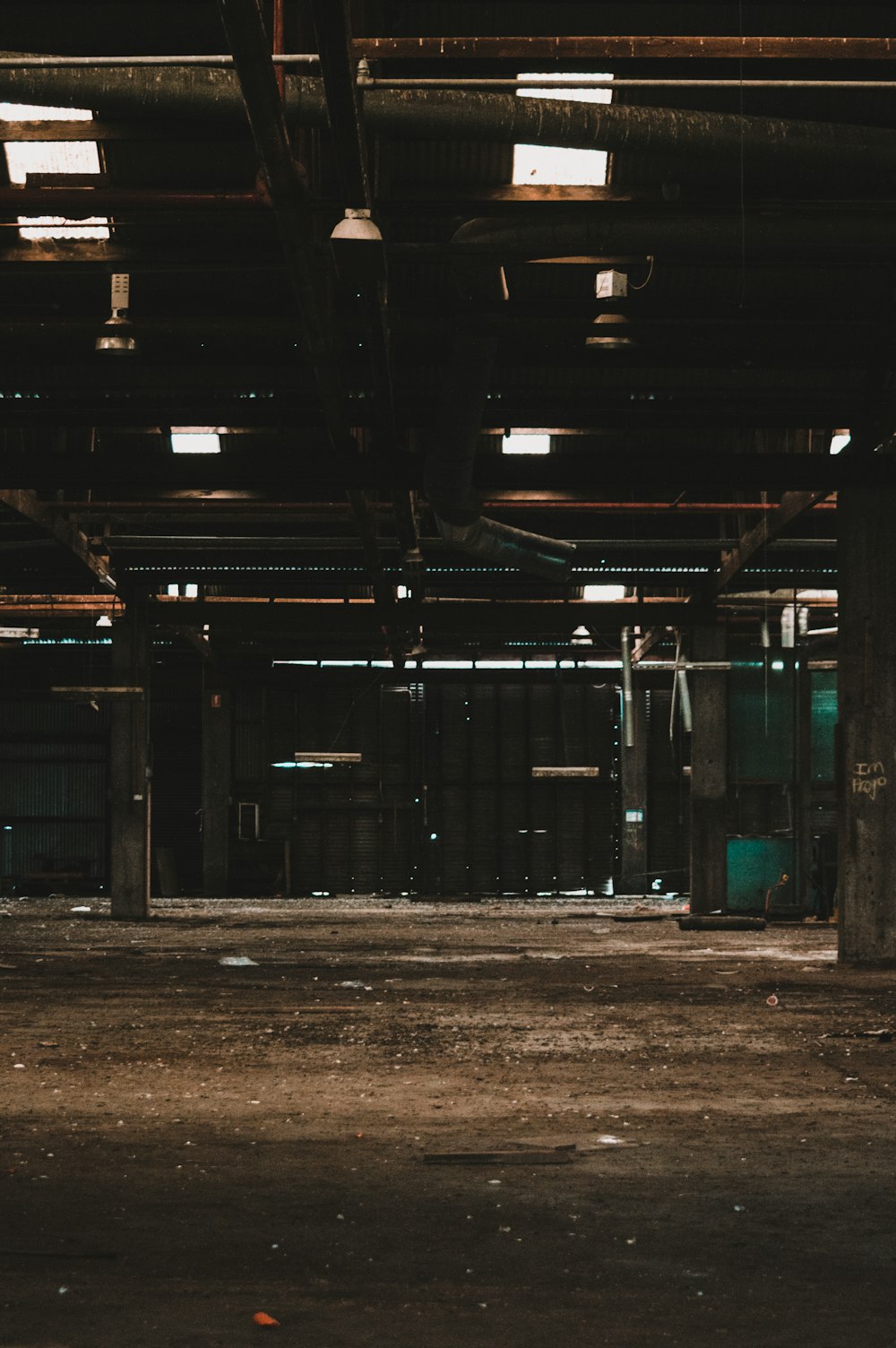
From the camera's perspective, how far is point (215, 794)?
31.2 m

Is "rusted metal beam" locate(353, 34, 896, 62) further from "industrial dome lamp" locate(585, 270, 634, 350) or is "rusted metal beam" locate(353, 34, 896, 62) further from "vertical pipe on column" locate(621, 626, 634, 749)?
"vertical pipe on column" locate(621, 626, 634, 749)

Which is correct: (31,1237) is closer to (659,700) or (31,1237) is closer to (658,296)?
(658,296)

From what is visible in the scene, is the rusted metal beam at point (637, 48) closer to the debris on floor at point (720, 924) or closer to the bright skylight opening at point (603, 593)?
the debris on floor at point (720, 924)

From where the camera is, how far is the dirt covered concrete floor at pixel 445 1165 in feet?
14.0

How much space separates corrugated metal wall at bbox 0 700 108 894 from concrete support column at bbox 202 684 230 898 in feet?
8.53

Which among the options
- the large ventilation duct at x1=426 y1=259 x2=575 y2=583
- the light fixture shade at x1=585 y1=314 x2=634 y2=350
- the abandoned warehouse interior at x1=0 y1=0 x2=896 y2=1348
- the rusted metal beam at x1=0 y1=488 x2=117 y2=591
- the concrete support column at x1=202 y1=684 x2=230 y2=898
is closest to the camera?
the abandoned warehouse interior at x1=0 y1=0 x2=896 y2=1348

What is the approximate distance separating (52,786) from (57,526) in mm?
15666

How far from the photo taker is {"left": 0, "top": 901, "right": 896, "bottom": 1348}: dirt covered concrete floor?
4273 millimetres

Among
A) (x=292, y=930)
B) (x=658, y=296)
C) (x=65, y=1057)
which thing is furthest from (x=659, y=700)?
(x=65, y=1057)

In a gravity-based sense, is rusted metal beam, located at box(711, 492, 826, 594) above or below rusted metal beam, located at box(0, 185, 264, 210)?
below

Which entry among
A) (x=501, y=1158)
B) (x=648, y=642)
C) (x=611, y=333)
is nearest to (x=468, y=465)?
(x=611, y=333)

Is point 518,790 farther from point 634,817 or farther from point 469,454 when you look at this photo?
point 469,454

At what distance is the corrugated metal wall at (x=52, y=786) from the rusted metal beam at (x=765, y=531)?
17256 mm

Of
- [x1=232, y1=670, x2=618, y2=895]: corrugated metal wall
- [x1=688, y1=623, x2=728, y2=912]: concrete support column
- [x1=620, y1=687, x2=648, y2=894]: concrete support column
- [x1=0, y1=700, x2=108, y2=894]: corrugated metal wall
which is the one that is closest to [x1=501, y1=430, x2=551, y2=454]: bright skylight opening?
[x1=688, y1=623, x2=728, y2=912]: concrete support column
